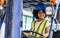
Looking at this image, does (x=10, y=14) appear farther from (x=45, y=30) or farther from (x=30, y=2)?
(x=30, y=2)

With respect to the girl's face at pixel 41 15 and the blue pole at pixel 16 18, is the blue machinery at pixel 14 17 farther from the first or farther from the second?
the girl's face at pixel 41 15

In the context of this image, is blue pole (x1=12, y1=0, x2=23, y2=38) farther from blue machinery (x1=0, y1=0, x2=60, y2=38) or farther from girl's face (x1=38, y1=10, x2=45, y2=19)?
girl's face (x1=38, y1=10, x2=45, y2=19)

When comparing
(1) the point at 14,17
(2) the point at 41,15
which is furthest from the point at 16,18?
(2) the point at 41,15

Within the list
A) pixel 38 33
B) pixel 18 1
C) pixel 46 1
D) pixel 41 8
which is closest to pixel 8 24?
pixel 18 1

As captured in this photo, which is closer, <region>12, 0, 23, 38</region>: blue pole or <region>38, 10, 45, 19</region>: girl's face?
<region>12, 0, 23, 38</region>: blue pole

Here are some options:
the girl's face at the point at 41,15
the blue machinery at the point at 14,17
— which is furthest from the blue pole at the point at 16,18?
the girl's face at the point at 41,15

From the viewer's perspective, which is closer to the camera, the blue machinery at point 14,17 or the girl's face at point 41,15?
the blue machinery at point 14,17

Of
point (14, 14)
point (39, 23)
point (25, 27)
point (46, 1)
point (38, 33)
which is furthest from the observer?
point (25, 27)

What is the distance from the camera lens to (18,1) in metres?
1.78

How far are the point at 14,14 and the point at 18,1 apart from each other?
119mm

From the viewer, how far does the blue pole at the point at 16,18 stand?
1.75 m

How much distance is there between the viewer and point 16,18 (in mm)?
1771

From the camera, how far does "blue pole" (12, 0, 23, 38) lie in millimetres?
1755

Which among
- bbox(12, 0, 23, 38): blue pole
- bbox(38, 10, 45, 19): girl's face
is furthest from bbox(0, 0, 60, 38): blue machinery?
bbox(38, 10, 45, 19): girl's face
